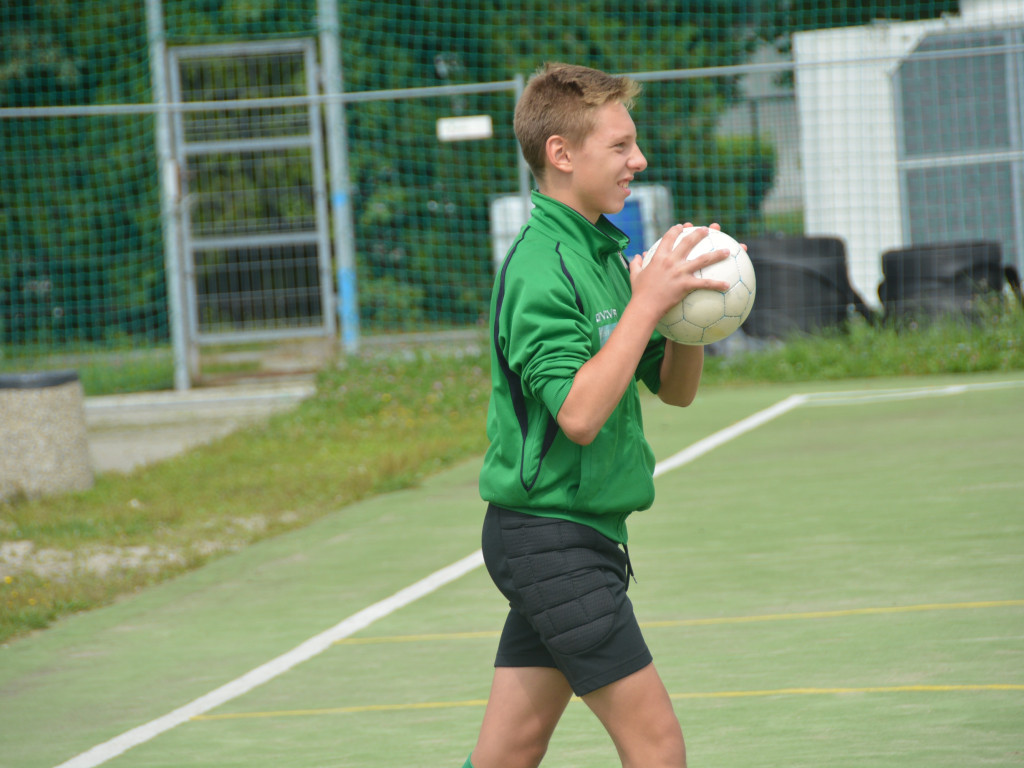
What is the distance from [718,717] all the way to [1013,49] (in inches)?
385

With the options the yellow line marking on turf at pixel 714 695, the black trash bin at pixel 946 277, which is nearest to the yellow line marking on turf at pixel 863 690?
the yellow line marking on turf at pixel 714 695

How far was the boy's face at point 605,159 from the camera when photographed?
8.77 ft

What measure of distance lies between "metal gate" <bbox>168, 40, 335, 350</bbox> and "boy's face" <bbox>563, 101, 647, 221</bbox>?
13.2 metres

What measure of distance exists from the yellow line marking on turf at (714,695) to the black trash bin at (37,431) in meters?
4.83

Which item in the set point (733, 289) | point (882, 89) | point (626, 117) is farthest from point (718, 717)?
point (882, 89)

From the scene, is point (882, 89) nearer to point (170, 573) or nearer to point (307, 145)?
point (307, 145)

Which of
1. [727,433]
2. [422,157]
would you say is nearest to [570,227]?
[727,433]

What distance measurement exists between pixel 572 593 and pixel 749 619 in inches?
114

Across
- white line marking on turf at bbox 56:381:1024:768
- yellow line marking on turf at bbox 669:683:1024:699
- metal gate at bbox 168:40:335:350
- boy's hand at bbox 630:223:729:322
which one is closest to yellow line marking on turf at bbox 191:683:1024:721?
yellow line marking on turf at bbox 669:683:1024:699

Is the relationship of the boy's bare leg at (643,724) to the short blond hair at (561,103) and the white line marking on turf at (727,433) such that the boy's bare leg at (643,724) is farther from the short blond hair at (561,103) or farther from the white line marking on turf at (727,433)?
the white line marking on turf at (727,433)

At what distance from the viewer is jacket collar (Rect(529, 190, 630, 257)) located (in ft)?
8.83

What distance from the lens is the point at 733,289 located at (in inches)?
107

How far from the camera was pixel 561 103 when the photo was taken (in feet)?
8.82

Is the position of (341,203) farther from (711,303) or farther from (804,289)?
(711,303)
